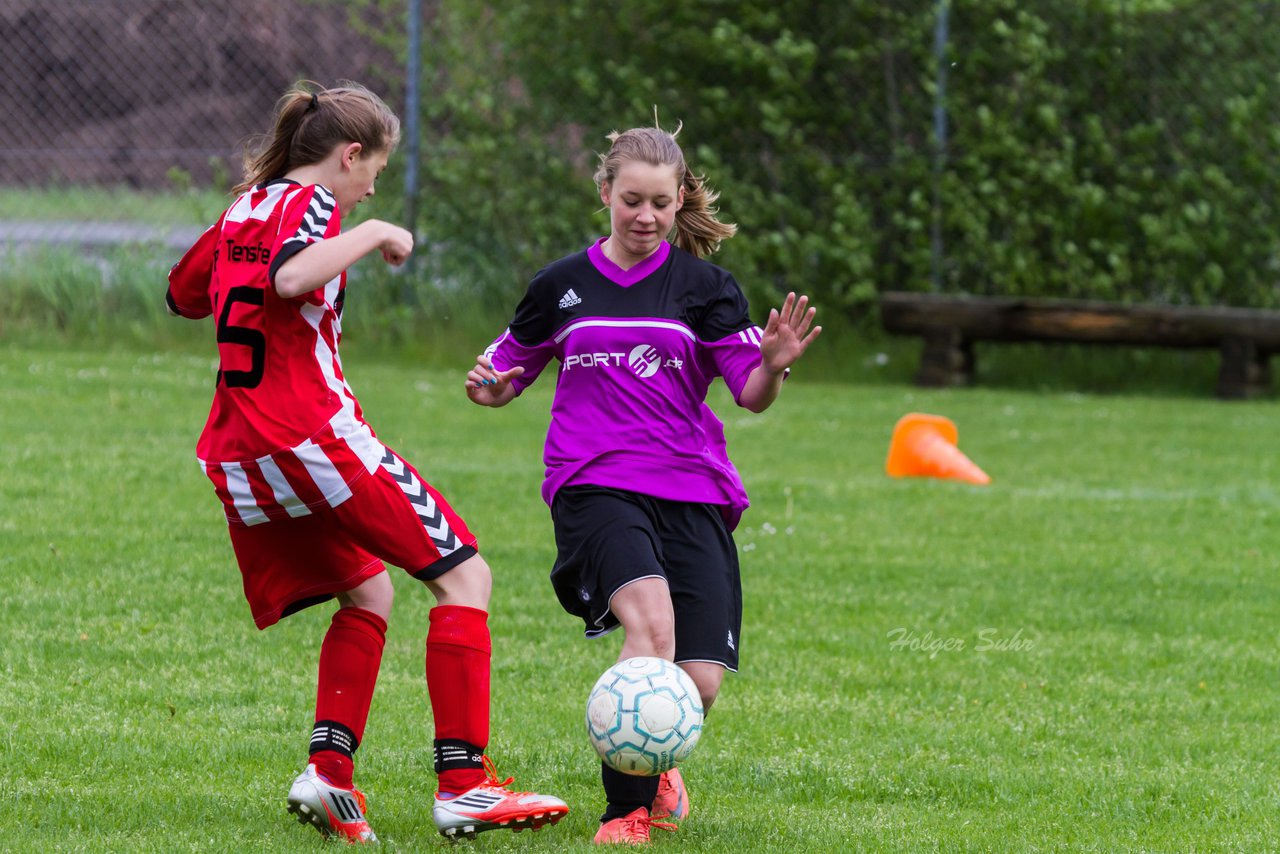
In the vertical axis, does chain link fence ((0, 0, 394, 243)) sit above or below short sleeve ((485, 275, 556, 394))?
above

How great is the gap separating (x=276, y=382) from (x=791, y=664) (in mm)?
2452

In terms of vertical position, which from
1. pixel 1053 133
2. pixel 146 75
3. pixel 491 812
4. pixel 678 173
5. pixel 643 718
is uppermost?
pixel 146 75

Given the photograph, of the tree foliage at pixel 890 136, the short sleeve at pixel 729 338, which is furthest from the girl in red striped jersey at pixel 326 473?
the tree foliage at pixel 890 136

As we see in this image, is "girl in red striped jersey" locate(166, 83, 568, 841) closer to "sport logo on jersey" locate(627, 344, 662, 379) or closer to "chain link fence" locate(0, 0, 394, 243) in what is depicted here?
"sport logo on jersey" locate(627, 344, 662, 379)

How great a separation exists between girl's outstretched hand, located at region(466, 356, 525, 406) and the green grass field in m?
0.95

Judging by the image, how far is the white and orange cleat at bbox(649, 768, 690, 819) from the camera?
13.4 ft

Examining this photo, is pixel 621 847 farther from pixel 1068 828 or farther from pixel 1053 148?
pixel 1053 148

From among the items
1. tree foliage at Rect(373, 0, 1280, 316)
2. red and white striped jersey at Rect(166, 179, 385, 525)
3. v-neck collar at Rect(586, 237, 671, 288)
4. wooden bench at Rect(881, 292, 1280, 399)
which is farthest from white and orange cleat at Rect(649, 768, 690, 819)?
tree foliage at Rect(373, 0, 1280, 316)

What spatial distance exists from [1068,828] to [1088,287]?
1029cm

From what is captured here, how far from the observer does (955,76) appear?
13969 millimetres

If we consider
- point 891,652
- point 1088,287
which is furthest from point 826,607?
point 1088,287

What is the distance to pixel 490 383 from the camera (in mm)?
4262

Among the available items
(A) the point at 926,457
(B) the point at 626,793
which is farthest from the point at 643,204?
(A) the point at 926,457

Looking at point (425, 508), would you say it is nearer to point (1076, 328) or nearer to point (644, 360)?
point (644, 360)
